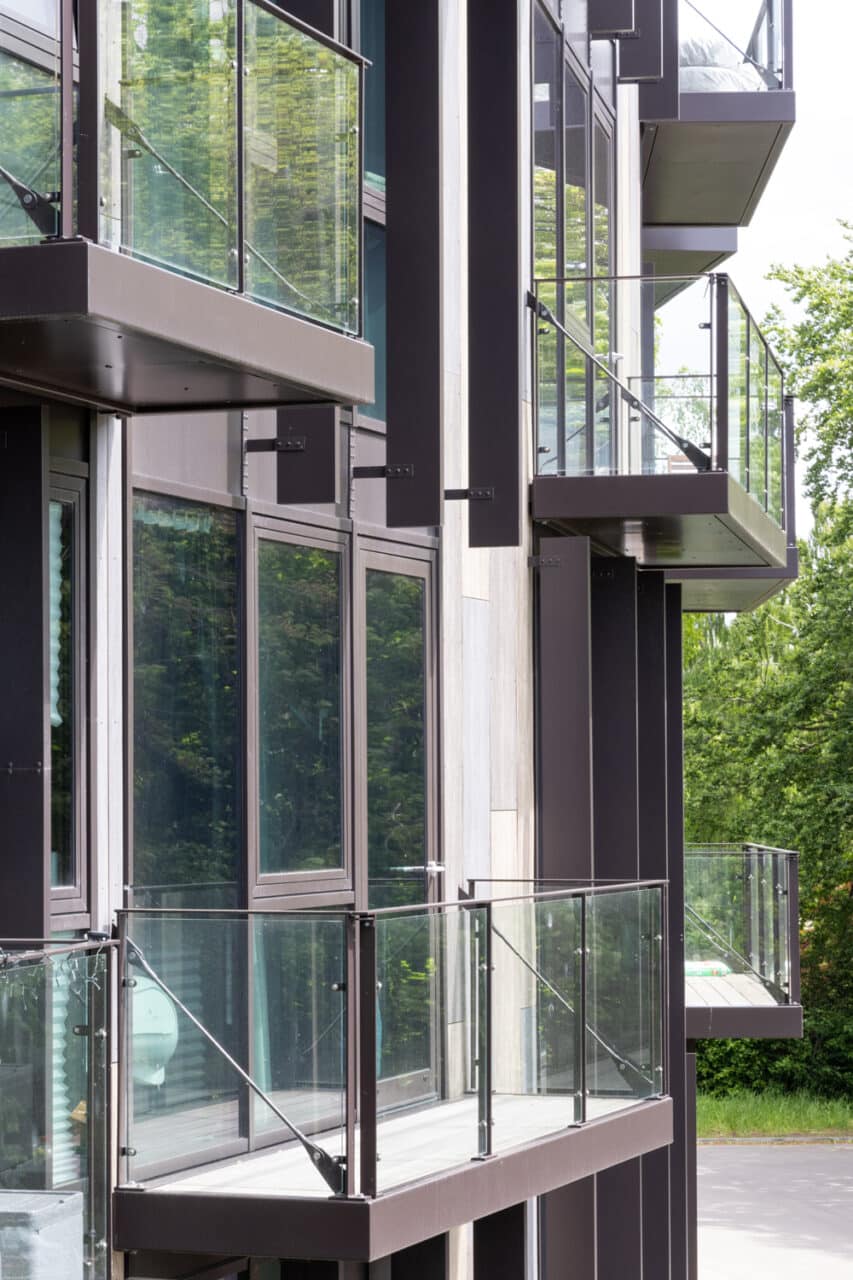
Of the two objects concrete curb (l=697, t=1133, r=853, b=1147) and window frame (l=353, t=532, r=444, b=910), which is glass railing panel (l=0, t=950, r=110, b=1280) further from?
concrete curb (l=697, t=1133, r=853, b=1147)

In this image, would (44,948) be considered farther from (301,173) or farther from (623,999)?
(623,999)

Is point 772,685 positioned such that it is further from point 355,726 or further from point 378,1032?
point 378,1032

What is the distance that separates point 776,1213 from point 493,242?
1736 centimetres

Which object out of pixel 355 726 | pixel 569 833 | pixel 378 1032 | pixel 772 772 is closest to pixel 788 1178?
pixel 772 772

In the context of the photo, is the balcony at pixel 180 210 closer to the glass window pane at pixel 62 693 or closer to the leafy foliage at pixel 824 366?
the glass window pane at pixel 62 693

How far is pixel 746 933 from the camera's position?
2125cm

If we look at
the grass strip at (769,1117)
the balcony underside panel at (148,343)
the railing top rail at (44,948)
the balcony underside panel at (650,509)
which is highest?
the balcony underside panel at (650,509)

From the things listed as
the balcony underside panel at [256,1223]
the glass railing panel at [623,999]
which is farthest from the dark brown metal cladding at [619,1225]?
the balcony underside panel at [256,1223]

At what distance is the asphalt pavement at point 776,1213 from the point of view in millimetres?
24656

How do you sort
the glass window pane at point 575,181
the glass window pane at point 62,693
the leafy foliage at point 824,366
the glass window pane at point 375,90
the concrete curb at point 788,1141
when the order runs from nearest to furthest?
the glass window pane at point 62,693
the glass window pane at point 375,90
the glass window pane at point 575,181
the concrete curb at point 788,1141
the leafy foliage at point 824,366

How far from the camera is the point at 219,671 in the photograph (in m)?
10.3

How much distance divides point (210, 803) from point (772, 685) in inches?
1161

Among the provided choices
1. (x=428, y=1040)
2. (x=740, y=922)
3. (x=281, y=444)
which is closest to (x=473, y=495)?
(x=281, y=444)

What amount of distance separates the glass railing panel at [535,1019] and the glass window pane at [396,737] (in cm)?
113
